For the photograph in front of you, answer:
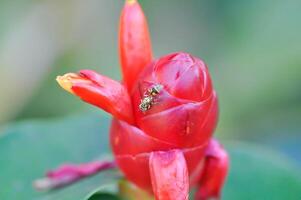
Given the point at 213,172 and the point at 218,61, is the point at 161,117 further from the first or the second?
the point at 218,61

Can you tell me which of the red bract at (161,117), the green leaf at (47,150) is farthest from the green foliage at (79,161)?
the red bract at (161,117)

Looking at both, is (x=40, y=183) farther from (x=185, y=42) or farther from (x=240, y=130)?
(x=185, y=42)

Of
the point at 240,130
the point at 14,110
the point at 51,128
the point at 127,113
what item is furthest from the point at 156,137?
the point at 240,130

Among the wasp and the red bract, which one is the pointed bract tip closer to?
the red bract

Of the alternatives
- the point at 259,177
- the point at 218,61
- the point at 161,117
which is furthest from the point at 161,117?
the point at 218,61

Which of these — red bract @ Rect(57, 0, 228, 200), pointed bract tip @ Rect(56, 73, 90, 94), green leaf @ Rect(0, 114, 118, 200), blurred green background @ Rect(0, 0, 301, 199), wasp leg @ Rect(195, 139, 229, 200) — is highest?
pointed bract tip @ Rect(56, 73, 90, 94)

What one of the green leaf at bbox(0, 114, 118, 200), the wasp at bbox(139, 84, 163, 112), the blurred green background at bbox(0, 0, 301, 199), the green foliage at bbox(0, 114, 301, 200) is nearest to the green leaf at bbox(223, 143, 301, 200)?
the green foliage at bbox(0, 114, 301, 200)

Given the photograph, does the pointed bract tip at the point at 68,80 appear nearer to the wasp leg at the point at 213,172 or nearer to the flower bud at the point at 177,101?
the flower bud at the point at 177,101

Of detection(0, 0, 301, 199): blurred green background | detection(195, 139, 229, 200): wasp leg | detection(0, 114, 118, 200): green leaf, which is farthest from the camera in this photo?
detection(0, 0, 301, 199): blurred green background
